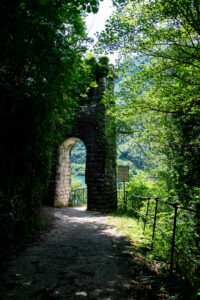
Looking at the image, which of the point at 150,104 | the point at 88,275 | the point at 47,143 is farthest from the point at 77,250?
the point at 150,104

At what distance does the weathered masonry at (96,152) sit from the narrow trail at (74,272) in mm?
5002

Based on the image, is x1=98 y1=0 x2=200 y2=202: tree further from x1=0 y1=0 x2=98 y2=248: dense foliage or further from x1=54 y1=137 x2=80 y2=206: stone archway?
x1=54 y1=137 x2=80 y2=206: stone archway

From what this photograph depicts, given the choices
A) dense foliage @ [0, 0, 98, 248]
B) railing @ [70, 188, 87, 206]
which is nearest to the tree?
dense foliage @ [0, 0, 98, 248]

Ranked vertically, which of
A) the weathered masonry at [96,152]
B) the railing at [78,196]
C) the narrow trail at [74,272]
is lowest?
the railing at [78,196]

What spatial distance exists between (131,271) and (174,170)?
437 cm

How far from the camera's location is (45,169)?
14.9ft

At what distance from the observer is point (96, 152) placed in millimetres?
8930

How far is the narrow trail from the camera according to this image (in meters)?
1.88

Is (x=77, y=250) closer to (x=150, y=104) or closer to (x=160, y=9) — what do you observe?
(x=150, y=104)

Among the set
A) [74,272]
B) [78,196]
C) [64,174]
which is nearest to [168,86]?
[74,272]

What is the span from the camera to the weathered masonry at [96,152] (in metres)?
8.68

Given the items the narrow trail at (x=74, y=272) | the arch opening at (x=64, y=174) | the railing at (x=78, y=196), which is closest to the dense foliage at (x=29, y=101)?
the narrow trail at (x=74, y=272)

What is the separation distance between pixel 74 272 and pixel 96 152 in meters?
6.76

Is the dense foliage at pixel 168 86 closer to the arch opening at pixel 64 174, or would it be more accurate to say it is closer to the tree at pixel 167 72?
the tree at pixel 167 72
